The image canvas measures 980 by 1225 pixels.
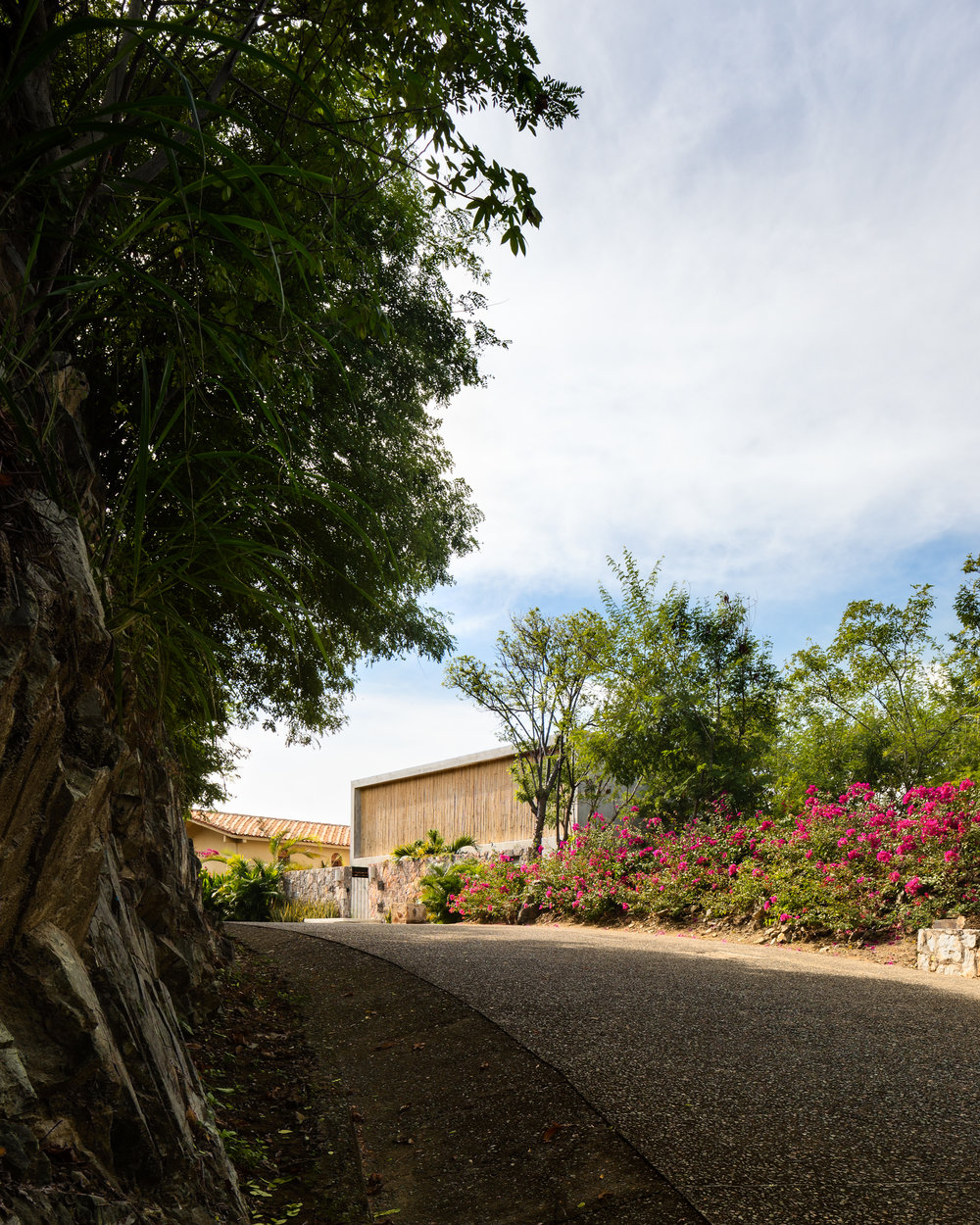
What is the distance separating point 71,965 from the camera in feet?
5.56

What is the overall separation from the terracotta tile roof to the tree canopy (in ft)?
65.4

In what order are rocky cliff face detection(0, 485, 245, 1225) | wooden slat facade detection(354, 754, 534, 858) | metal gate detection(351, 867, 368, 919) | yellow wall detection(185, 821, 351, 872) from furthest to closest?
1. yellow wall detection(185, 821, 351, 872)
2. metal gate detection(351, 867, 368, 919)
3. wooden slat facade detection(354, 754, 534, 858)
4. rocky cliff face detection(0, 485, 245, 1225)

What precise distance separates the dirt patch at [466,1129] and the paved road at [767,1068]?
112mm

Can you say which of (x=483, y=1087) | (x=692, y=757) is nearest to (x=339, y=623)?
(x=483, y=1087)

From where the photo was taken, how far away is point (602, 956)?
6258 millimetres

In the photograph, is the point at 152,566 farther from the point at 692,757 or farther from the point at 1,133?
Answer: the point at 692,757

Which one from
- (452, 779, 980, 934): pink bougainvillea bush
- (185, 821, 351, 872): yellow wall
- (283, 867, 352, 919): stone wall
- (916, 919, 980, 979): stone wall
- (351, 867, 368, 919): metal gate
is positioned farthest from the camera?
(185, 821, 351, 872): yellow wall

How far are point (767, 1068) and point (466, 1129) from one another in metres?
1.28

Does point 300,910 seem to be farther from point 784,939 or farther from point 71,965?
point 71,965

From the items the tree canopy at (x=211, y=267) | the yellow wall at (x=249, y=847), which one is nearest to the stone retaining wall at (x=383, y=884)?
the yellow wall at (x=249, y=847)

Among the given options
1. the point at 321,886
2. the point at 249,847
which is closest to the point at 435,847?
the point at 321,886

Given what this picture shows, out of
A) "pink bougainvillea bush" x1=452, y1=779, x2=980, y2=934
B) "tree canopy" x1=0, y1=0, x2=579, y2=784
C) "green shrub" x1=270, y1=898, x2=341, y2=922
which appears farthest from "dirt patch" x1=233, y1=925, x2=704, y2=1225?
"green shrub" x1=270, y1=898, x2=341, y2=922

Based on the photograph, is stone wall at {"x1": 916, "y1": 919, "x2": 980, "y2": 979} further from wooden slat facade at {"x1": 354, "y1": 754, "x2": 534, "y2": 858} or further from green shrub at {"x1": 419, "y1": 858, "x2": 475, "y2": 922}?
wooden slat facade at {"x1": 354, "y1": 754, "x2": 534, "y2": 858}

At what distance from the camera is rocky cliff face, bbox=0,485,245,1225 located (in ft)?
4.75
